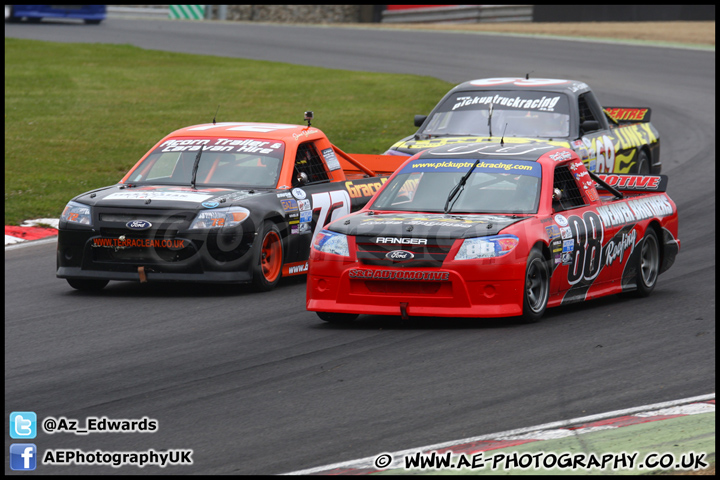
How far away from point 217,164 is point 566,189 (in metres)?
3.33

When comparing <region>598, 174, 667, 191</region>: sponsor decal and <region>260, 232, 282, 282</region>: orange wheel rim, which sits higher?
<region>598, 174, 667, 191</region>: sponsor decal

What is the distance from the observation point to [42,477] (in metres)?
5.39

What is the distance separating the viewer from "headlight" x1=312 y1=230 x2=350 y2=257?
873cm

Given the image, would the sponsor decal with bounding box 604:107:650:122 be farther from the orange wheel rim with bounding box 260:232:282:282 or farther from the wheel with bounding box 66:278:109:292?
the wheel with bounding box 66:278:109:292

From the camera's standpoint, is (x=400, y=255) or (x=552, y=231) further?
(x=552, y=231)

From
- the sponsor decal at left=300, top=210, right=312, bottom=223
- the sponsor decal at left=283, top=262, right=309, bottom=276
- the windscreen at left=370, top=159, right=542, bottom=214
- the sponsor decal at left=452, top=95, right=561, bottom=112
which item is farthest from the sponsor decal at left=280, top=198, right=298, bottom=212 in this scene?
the sponsor decal at left=452, top=95, right=561, bottom=112

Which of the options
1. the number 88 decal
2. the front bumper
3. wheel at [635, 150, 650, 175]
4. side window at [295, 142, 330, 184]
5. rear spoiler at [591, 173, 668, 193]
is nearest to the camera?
the number 88 decal

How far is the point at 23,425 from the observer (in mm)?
6203

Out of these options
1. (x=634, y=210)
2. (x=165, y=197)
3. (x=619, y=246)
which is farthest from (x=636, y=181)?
(x=165, y=197)

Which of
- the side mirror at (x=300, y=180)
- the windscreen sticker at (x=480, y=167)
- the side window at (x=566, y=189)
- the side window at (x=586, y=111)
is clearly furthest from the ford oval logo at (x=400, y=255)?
the side window at (x=586, y=111)

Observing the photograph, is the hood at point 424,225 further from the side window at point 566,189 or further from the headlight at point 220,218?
the headlight at point 220,218

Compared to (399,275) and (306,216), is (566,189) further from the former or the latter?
(306,216)

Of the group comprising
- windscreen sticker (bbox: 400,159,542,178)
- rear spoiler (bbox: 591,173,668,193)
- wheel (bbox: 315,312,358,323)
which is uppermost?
windscreen sticker (bbox: 400,159,542,178)
